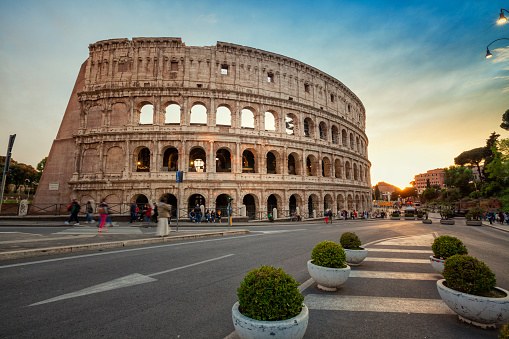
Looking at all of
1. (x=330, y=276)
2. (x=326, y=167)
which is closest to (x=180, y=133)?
(x=326, y=167)

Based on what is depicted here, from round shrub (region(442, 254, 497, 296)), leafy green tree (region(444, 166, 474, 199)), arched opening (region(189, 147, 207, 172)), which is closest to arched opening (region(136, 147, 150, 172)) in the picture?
arched opening (region(189, 147, 207, 172))

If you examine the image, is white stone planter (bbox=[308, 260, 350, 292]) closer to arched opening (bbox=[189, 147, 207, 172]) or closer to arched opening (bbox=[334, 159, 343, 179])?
arched opening (bbox=[189, 147, 207, 172])

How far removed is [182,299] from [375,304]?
11.2 feet

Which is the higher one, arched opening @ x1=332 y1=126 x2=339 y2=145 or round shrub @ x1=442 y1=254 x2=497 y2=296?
arched opening @ x1=332 y1=126 x2=339 y2=145

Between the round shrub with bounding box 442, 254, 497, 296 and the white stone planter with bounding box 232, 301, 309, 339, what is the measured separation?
258cm

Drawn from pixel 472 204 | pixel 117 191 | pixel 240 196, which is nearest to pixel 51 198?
pixel 117 191

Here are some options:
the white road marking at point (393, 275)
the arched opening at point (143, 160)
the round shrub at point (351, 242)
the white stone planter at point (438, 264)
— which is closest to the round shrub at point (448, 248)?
the white stone planter at point (438, 264)

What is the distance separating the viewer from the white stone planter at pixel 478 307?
2799 mm

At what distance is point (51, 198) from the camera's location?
994 inches

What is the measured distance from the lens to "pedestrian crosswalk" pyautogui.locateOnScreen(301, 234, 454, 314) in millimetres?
3729

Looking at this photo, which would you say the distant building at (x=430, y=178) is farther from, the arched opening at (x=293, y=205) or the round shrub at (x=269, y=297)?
the round shrub at (x=269, y=297)

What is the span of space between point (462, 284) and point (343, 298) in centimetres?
182

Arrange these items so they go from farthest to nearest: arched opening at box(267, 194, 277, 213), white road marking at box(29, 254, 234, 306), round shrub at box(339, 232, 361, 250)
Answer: arched opening at box(267, 194, 277, 213), round shrub at box(339, 232, 361, 250), white road marking at box(29, 254, 234, 306)

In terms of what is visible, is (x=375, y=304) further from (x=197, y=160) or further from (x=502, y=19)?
(x=197, y=160)
